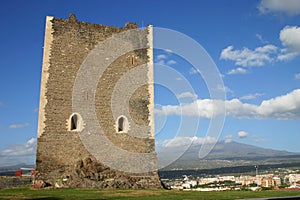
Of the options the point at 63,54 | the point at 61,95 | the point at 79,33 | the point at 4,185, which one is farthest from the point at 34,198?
the point at 79,33

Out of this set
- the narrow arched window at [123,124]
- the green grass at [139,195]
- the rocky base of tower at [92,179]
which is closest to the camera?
the green grass at [139,195]

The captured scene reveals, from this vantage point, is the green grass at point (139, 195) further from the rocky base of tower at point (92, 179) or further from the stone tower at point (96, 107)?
the stone tower at point (96, 107)

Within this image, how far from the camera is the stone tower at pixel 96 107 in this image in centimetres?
1959

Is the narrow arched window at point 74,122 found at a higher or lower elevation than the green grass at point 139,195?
higher

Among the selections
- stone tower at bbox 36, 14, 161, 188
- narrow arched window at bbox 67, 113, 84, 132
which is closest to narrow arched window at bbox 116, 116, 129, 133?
stone tower at bbox 36, 14, 161, 188

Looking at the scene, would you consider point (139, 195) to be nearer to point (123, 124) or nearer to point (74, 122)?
point (74, 122)

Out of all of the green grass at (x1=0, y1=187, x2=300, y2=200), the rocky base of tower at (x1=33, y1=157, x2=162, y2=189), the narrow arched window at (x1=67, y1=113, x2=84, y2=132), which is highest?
the narrow arched window at (x1=67, y1=113, x2=84, y2=132)

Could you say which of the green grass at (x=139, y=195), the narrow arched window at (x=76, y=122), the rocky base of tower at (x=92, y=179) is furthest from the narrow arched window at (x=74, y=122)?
the green grass at (x=139, y=195)

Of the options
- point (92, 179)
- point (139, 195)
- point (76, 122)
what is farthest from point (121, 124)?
point (139, 195)

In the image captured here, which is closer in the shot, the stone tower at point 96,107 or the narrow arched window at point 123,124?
the stone tower at point 96,107

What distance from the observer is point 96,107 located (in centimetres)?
2134

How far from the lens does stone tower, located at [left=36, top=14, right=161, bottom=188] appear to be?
1959cm

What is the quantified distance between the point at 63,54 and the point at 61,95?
2539 millimetres

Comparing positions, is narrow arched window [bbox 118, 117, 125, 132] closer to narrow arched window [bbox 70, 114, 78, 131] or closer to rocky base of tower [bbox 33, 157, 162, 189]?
rocky base of tower [bbox 33, 157, 162, 189]
